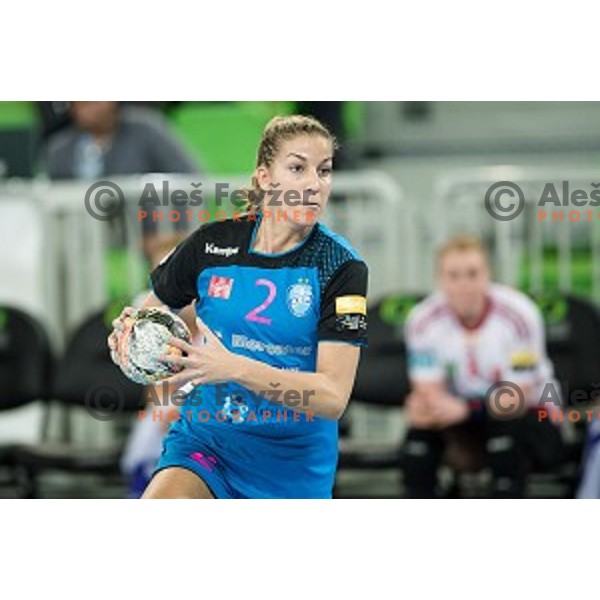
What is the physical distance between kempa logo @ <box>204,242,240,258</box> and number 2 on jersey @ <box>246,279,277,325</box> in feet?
0.41

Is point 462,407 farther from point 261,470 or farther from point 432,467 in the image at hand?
point 261,470

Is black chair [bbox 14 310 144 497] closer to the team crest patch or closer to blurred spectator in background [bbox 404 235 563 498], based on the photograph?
blurred spectator in background [bbox 404 235 563 498]

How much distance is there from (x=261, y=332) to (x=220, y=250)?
278 millimetres

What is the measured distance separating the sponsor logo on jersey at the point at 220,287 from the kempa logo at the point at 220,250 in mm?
73

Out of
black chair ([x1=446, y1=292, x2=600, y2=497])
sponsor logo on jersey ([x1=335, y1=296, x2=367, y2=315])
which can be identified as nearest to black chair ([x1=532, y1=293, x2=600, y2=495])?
black chair ([x1=446, y1=292, x2=600, y2=497])

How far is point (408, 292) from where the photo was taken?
6.97m

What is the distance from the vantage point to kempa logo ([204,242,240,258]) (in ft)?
13.0

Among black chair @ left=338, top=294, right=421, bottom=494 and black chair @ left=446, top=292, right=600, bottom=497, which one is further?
black chair @ left=446, top=292, right=600, bottom=497

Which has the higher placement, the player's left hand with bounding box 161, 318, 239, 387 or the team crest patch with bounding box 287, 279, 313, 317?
the team crest patch with bounding box 287, 279, 313, 317

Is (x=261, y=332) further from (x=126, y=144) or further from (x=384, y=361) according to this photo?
(x=126, y=144)

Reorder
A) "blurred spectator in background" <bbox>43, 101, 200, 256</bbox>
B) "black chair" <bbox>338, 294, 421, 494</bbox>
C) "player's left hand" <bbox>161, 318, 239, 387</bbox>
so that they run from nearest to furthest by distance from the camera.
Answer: "player's left hand" <bbox>161, 318, 239, 387</bbox> → "black chair" <bbox>338, 294, 421, 494</bbox> → "blurred spectator in background" <bbox>43, 101, 200, 256</bbox>

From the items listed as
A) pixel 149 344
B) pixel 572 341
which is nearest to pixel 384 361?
pixel 572 341

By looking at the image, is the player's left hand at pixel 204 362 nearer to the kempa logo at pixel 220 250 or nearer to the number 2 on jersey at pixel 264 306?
the number 2 on jersey at pixel 264 306

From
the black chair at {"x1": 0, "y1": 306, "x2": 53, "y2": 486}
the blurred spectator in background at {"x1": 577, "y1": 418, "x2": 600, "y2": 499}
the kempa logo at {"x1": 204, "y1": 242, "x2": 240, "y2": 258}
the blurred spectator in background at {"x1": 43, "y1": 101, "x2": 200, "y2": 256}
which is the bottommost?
the blurred spectator in background at {"x1": 577, "y1": 418, "x2": 600, "y2": 499}
